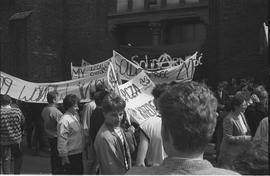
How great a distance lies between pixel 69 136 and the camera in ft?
20.7

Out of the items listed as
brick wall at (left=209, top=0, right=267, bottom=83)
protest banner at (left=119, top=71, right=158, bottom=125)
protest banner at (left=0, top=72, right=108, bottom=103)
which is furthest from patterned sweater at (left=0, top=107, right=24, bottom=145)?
brick wall at (left=209, top=0, right=267, bottom=83)

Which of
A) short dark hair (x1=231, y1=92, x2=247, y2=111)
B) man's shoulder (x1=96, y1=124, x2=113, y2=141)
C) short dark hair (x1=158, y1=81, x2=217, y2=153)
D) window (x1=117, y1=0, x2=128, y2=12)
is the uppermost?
window (x1=117, y1=0, x2=128, y2=12)

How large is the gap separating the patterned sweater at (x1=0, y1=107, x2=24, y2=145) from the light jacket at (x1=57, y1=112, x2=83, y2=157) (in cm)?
130

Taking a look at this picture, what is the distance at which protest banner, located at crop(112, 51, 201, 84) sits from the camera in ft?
33.4

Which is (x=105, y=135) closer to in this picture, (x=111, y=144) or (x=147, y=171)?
(x=111, y=144)

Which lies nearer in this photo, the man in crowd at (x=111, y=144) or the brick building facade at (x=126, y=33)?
the man in crowd at (x=111, y=144)

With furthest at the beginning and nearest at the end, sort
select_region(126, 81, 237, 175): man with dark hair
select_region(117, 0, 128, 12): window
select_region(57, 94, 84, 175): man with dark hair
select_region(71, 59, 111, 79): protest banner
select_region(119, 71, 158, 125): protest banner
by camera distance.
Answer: select_region(117, 0, 128, 12): window, select_region(71, 59, 111, 79): protest banner, select_region(57, 94, 84, 175): man with dark hair, select_region(119, 71, 158, 125): protest banner, select_region(126, 81, 237, 175): man with dark hair

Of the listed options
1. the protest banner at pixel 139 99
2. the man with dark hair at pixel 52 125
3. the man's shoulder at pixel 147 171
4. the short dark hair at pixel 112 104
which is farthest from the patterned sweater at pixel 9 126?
the man's shoulder at pixel 147 171

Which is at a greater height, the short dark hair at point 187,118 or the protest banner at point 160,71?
the short dark hair at point 187,118

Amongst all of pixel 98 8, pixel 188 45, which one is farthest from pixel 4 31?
pixel 188 45

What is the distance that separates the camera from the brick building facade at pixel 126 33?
1806cm

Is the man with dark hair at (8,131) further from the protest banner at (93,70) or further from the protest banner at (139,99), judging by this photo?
the protest banner at (93,70)

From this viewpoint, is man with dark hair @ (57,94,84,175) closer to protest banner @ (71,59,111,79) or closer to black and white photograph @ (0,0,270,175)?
black and white photograph @ (0,0,270,175)

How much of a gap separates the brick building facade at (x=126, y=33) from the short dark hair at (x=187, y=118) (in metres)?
15.7
